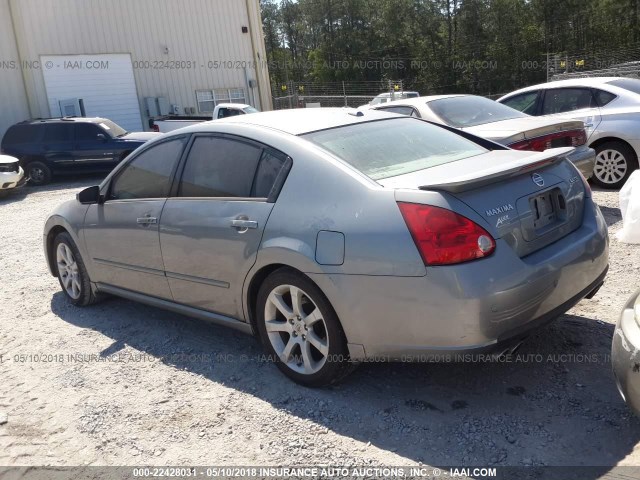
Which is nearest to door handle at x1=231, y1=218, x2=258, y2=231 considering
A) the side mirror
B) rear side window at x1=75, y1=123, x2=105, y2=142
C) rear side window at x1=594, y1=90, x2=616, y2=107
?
the side mirror

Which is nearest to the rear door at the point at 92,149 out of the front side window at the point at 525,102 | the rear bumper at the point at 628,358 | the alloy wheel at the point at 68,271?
the front side window at the point at 525,102

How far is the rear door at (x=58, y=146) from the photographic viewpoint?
16297mm

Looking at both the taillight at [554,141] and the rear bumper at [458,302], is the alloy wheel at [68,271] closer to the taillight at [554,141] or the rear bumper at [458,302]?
the rear bumper at [458,302]

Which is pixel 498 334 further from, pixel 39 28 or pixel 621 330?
pixel 39 28

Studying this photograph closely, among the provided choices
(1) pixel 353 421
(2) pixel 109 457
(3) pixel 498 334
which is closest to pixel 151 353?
Answer: (2) pixel 109 457

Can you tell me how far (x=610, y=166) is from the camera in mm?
8359

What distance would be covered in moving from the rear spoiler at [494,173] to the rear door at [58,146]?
14.9 m

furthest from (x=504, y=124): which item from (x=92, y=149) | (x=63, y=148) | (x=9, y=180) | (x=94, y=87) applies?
(x=94, y=87)

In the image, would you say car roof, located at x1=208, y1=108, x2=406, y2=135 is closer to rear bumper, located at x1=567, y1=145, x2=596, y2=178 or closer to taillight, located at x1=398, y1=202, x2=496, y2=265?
taillight, located at x1=398, y1=202, x2=496, y2=265

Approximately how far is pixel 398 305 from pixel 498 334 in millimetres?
513

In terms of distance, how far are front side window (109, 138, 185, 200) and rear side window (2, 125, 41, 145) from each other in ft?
42.7

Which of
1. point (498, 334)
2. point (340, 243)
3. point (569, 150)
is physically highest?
point (569, 150)

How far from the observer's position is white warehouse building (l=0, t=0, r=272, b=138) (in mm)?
19422

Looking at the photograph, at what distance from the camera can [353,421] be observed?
11.0 feet
